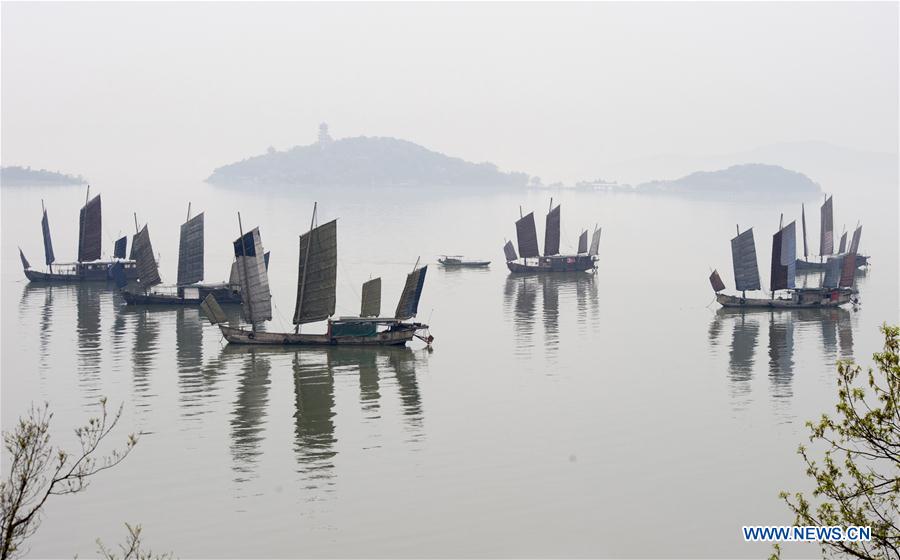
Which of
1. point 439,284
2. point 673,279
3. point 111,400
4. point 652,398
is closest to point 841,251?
point 673,279

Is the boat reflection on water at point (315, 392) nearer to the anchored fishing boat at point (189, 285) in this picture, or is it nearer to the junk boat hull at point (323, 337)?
the junk boat hull at point (323, 337)

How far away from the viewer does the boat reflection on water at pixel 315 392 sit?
1569 inches

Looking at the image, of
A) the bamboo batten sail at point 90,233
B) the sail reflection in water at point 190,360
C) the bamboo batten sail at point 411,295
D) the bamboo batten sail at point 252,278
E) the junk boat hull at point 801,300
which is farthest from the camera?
the bamboo batten sail at point 90,233

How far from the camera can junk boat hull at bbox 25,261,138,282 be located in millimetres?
91250

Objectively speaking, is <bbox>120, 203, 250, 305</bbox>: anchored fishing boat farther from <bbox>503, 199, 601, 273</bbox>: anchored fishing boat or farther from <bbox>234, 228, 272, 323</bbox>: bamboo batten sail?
<bbox>503, 199, 601, 273</bbox>: anchored fishing boat

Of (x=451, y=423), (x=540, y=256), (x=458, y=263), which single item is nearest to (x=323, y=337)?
(x=451, y=423)

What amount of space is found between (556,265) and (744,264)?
28216 mm

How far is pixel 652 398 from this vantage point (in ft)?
165

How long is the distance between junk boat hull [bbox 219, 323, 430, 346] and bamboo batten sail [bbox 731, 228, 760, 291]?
32787 mm

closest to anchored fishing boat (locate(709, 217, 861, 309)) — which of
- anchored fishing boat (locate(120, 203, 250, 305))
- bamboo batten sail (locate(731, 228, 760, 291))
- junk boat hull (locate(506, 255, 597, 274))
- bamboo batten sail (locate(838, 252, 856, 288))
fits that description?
bamboo batten sail (locate(731, 228, 760, 291))

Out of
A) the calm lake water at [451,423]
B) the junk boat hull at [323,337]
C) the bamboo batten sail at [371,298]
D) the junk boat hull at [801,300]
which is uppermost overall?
the bamboo batten sail at [371,298]

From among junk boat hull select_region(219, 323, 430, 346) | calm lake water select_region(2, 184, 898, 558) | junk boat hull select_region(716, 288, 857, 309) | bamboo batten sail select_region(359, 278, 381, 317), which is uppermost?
bamboo batten sail select_region(359, 278, 381, 317)

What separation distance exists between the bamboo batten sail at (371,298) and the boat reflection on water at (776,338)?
21147mm

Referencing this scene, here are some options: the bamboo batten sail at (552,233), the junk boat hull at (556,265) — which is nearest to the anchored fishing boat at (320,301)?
the junk boat hull at (556,265)
